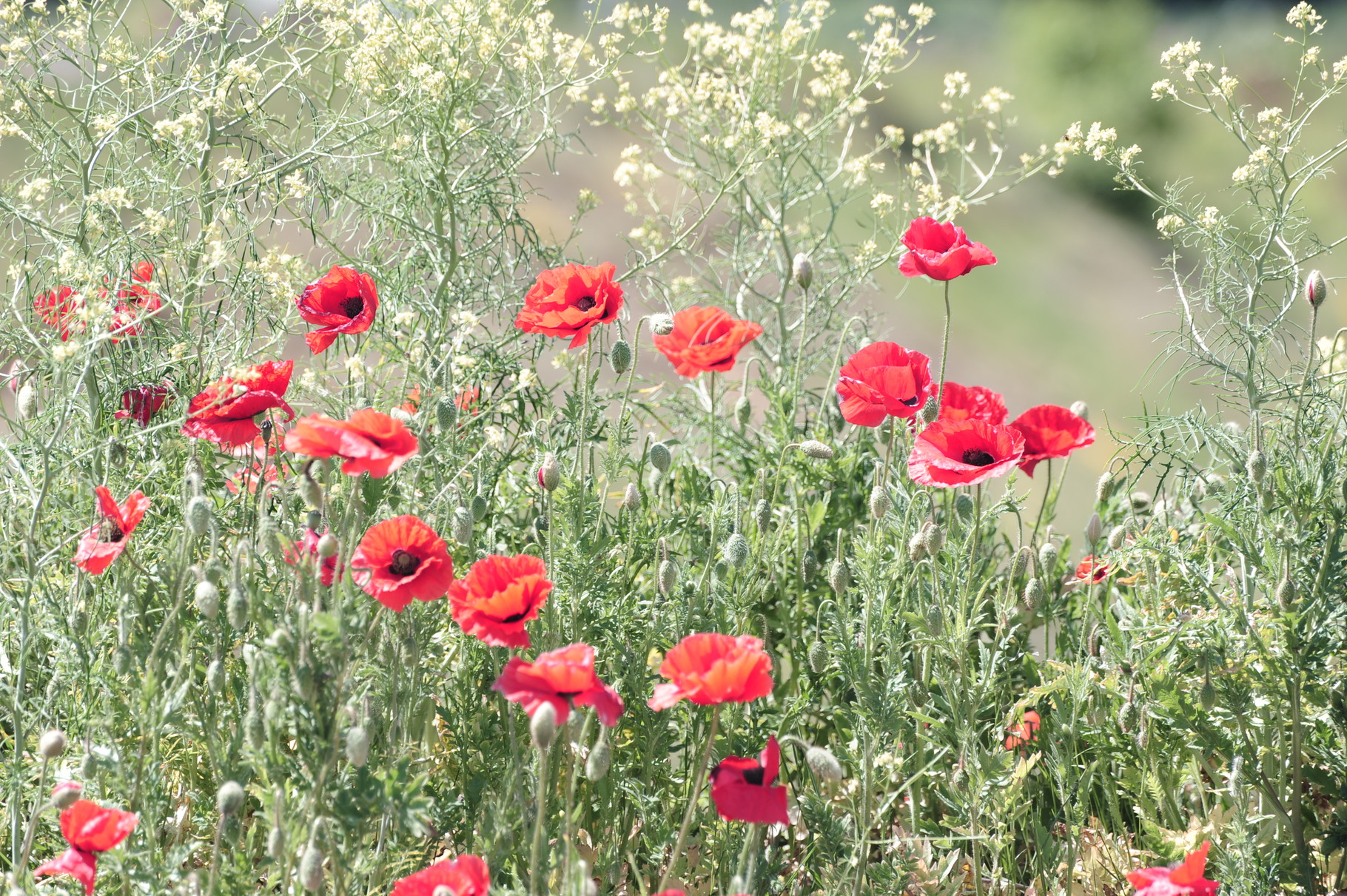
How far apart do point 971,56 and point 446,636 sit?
42.1 feet

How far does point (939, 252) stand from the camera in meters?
1.79

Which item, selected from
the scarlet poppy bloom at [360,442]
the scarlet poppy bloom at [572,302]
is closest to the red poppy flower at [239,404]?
the scarlet poppy bloom at [360,442]

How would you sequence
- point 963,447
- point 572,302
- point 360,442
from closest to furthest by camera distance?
point 360,442 < point 963,447 < point 572,302

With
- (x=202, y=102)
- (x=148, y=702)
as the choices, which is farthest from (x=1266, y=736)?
(x=202, y=102)

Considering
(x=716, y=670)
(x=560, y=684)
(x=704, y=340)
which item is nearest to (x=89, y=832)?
(x=560, y=684)

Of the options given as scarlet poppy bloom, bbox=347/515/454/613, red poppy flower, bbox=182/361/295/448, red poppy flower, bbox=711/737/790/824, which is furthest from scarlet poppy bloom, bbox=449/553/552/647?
red poppy flower, bbox=182/361/295/448

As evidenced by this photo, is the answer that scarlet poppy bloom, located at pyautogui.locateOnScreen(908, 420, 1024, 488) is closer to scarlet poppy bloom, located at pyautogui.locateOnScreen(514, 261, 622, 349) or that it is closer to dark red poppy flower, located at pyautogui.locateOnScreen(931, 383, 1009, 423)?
dark red poppy flower, located at pyautogui.locateOnScreen(931, 383, 1009, 423)

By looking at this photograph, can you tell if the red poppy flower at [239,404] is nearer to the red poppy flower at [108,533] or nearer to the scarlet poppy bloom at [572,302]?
the red poppy flower at [108,533]

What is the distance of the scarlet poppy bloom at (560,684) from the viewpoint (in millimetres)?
1193

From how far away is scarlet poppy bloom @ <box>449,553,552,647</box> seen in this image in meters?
1.32

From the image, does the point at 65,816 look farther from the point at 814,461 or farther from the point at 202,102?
the point at 814,461

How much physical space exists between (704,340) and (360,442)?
0.57 metres

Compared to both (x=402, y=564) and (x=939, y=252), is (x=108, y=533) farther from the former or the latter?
(x=939, y=252)

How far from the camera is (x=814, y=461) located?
2.12 metres
